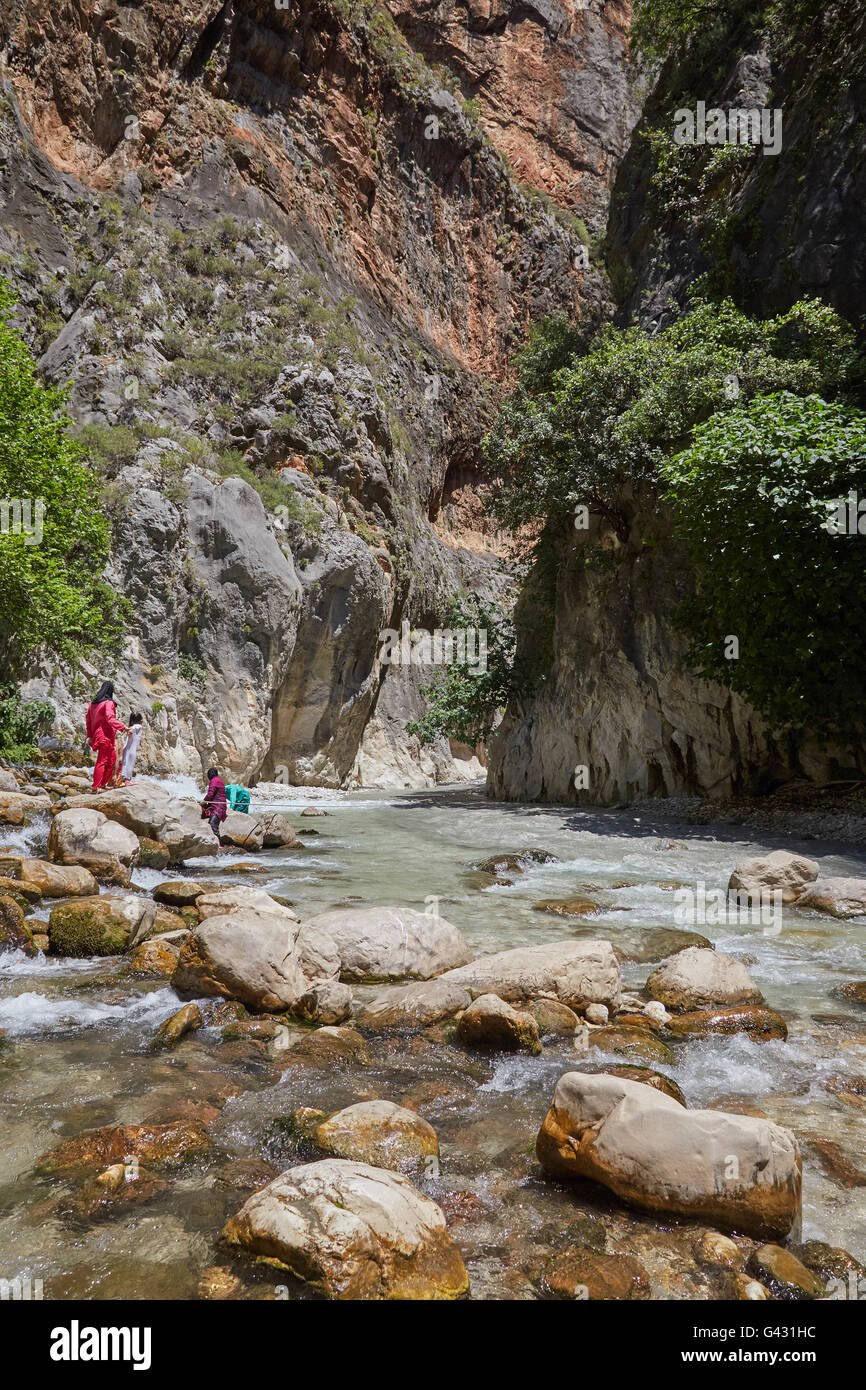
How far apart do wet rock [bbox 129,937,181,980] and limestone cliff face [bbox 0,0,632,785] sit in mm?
13205

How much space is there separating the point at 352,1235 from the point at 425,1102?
133 centimetres

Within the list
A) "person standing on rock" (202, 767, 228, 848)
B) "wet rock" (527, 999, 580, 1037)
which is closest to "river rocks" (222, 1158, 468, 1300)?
"wet rock" (527, 999, 580, 1037)

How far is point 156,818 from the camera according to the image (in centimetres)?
1021

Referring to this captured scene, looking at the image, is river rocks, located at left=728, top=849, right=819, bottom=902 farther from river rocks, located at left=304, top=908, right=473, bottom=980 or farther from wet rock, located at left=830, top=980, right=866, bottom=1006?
river rocks, located at left=304, top=908, right=473, bottom=980

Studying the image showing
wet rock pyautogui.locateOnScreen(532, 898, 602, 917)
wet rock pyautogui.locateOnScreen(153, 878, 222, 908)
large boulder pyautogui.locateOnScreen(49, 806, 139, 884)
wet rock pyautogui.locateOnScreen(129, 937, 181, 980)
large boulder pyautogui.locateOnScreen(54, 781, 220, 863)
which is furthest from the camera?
large boulder pyautogui.locateOnScreen(54, 781, 220, 863)

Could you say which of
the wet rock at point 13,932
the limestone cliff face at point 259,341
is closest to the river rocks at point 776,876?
the wet rock at point 13,932

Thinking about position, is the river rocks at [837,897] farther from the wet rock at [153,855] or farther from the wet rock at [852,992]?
the wet rock at [153,855]

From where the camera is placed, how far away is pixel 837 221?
16.2m

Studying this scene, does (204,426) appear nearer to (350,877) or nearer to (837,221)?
(837,221)

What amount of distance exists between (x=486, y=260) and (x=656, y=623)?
43792mm

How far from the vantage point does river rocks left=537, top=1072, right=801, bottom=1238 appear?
8.45 feet

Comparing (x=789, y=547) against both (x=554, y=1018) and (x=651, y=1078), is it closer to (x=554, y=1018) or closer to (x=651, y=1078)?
(x=554, y=1018)

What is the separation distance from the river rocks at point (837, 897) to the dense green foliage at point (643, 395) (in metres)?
10.4
